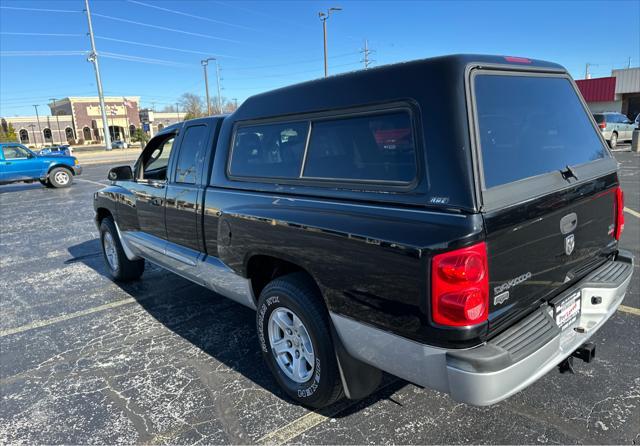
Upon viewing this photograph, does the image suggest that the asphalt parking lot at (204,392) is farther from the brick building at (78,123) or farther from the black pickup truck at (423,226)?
the brick building at (78,123)

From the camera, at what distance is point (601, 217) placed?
9.19ft

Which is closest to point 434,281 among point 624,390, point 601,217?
point 601,217

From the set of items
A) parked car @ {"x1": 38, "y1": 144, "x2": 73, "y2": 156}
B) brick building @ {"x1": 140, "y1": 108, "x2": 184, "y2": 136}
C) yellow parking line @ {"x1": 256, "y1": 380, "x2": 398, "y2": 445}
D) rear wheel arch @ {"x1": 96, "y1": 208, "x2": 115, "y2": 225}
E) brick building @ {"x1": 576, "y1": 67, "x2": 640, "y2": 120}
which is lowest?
yellow parking line @ {"x1": 256, "y1": 380, "x2": 398, "y2": 445}

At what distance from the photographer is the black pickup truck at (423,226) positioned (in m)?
1.98

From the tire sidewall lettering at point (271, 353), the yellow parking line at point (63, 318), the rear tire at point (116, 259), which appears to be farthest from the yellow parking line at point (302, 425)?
the rear tire at point (116, 259)

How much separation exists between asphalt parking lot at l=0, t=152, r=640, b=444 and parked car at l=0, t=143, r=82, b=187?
13.4 m

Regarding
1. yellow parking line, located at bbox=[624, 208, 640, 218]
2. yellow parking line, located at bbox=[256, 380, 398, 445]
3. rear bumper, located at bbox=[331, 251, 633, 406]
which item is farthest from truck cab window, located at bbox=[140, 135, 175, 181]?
yellow parking line, located at bbox=[624, 208, 640, 218]

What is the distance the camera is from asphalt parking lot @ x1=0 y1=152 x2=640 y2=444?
258 centimetres

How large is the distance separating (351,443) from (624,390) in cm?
181

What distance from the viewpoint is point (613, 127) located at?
21.3 meters

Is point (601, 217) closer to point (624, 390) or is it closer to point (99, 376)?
point (624, 390)

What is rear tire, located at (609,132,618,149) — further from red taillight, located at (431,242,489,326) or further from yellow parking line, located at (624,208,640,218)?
red taillight, located at (431,242,489,326)

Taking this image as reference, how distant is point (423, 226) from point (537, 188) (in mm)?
713

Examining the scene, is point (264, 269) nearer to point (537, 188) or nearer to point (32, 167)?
point (537, 188)
